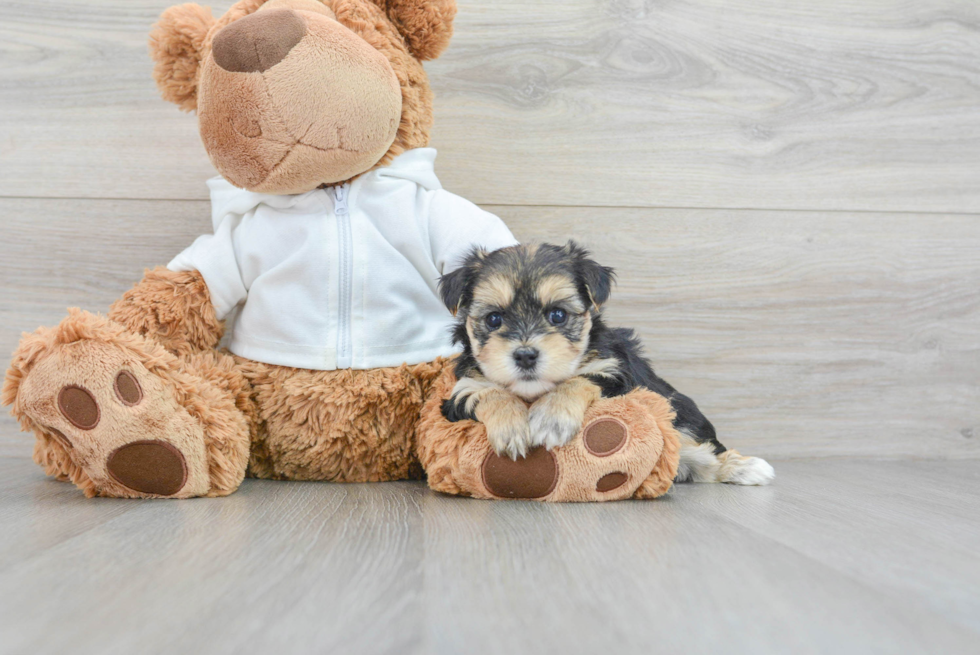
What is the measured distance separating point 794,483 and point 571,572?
1.15 m

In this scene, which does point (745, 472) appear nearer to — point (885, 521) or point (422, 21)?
point (885, 521)

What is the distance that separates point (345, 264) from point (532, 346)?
60 cm

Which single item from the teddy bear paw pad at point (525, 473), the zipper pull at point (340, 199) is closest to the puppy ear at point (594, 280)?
the teddy bear paw pad at point (525, 473)

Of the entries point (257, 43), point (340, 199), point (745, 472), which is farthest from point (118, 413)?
point (745, 472)

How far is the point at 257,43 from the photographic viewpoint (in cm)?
168

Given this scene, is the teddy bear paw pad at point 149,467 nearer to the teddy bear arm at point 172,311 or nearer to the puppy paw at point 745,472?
the teddy bear arm at point 172,311

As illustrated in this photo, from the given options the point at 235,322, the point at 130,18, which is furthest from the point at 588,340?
the point at 130,18

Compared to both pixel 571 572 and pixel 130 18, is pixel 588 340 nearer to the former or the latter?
pixel 571 572

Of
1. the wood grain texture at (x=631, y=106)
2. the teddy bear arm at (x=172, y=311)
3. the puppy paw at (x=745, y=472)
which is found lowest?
the puppy paw at (x=745, y=472)

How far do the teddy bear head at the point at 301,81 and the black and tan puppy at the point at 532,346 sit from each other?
0.41 meters

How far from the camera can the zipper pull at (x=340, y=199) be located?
1.92 metres

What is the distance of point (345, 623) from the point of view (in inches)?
34.5

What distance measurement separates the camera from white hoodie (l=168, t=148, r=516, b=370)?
188 centimetres

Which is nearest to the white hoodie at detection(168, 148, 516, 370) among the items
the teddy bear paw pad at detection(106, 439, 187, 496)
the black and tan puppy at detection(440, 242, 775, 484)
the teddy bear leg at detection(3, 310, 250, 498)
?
the black and tan puppy at detection(440, 242, 775, 484)
